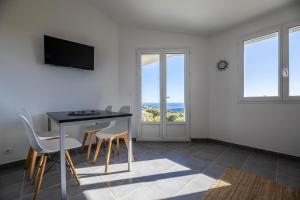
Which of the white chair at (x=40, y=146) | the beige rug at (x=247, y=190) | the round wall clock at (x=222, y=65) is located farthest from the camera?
the round wall clock at (x=222, y=65)

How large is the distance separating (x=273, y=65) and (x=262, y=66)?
18 cm

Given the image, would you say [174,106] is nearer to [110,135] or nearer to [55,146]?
[110,135]

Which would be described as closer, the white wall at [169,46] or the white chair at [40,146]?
the white chair at [40,146]

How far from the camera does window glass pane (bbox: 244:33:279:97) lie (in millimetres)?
2905

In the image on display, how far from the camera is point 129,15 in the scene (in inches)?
137

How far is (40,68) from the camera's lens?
8.93 feet

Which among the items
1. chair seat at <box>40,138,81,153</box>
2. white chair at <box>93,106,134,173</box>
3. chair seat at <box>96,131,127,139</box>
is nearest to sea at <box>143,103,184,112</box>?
white chair at <box>93,106,134,173</box>

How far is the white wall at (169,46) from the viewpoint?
12.9ft

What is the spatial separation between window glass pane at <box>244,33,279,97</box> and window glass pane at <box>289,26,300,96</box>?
0.19m

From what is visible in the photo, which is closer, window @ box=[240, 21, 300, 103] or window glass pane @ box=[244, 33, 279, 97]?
window @ box=[240, 21, 300, 103]

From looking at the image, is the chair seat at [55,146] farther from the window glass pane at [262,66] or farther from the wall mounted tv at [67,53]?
the window glass pane at [262,66]

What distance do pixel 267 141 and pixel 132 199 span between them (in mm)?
2678

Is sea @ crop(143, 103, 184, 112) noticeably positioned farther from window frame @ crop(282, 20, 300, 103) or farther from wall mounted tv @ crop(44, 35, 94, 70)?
window frame @ crop(282, 20, 300, 103)

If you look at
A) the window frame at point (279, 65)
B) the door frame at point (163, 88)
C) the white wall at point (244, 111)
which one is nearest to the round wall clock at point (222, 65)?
the white wall at point (244, 111)
